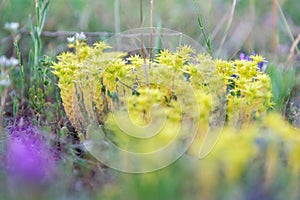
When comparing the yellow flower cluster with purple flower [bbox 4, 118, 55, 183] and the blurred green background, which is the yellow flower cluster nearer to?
purple flower [bbox 4, 118, 55, 183]

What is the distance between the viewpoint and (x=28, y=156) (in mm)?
1318

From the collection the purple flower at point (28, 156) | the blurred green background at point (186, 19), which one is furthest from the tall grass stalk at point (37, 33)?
the blurred green background at point (186, 19)

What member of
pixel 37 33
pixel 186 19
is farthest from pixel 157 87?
pixel 186 19

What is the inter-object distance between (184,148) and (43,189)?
370mm

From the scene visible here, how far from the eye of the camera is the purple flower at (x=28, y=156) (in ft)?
3.90

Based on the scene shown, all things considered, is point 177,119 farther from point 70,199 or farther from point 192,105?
point 70,199

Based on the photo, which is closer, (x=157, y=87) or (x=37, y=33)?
(x=157, y=87)

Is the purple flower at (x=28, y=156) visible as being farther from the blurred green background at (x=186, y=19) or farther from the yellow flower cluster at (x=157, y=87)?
the blurred green background at (x=186, y=19)

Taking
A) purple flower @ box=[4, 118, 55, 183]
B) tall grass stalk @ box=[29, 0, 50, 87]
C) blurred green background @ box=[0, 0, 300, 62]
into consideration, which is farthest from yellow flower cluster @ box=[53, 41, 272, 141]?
blurred green background @ box=[0, 0, 300, 62]

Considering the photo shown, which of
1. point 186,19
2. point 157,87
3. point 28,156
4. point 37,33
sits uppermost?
point 186,19

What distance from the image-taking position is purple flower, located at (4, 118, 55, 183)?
1.19 metres

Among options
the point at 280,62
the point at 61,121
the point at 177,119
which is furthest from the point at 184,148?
the point at 280,62

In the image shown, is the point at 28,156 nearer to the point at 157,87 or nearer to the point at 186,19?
the point at 157,87

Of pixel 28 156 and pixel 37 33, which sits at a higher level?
pixel 37 33
